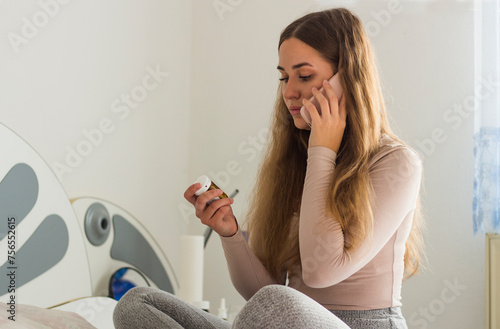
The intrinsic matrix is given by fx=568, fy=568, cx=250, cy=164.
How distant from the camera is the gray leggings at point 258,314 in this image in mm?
675

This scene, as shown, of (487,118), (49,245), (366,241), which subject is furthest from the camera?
(487,118)

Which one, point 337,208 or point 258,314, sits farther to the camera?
point 337,208

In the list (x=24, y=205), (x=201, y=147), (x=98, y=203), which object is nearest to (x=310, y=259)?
(x=24, y=205)

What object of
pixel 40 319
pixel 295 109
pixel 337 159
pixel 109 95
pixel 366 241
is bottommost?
pixel 40 319

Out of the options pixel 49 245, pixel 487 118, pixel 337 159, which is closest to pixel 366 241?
pixel 337 159

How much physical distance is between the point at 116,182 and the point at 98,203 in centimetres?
18

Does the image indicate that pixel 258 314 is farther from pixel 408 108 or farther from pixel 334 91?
pixel 408 108

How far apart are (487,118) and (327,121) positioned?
4.24ft

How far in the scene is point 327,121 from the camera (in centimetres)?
107

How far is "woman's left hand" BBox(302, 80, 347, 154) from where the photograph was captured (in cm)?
106

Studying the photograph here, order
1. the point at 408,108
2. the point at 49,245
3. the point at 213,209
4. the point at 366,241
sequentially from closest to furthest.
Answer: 1. the point at 366,241
2. the point at 213,209
3. the point at 49,245
4. the point at 408,108

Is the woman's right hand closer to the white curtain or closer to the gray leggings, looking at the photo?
the gray leggings

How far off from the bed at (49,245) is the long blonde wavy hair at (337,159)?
43 cm

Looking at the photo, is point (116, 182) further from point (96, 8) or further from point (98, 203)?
point (96, 8)
